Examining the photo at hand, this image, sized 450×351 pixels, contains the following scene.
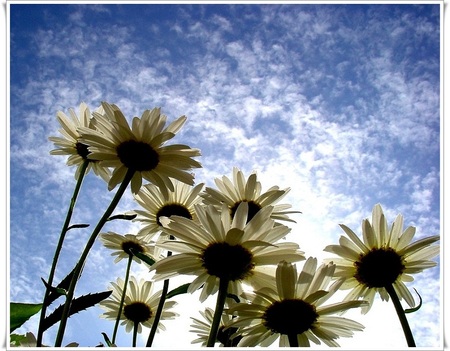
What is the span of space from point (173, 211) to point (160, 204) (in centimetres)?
10

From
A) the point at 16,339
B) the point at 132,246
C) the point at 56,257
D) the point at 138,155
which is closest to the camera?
the point at 16,339

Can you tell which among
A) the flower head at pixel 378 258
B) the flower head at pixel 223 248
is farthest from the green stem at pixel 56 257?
the flower head at pixel 378 258

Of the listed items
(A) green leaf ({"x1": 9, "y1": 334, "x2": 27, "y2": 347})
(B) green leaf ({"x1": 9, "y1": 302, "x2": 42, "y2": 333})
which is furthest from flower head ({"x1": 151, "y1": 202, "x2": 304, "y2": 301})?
(A) green leaf ({"x1": 9, "y1": 334, "x2": 27, "y2": 347})

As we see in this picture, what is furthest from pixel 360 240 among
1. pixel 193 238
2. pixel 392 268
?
pixel 193 238

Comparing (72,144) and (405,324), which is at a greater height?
(72,144)

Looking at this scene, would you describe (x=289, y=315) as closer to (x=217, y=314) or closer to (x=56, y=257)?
(x=217, y=314)

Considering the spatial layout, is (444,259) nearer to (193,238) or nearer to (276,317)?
(276,317)

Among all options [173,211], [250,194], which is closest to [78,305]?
[173,211]

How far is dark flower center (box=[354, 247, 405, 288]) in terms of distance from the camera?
74.2 inches

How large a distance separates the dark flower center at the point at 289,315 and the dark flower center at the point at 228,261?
0.50 ft

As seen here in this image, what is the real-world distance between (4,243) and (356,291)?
4.25ft

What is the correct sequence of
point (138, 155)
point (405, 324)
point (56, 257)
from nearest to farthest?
point (405, 324)
point (56, 257)
point (138, 155)

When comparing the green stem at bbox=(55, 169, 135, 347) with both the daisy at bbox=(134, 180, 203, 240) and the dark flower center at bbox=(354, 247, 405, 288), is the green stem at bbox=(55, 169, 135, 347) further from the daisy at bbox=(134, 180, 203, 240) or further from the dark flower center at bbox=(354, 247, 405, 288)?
the dark flower center at bbox=(354, 247, 405, 288)

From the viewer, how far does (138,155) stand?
81.3 inches
